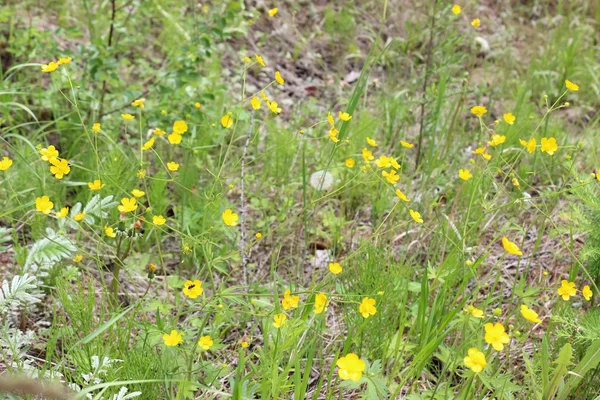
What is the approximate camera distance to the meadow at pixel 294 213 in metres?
1.43

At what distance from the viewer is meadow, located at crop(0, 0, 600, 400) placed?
1.43 metres

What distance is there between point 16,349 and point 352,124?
5.72ft

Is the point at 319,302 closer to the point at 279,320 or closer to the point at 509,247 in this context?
the point at 279,320

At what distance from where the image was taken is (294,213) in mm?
2307

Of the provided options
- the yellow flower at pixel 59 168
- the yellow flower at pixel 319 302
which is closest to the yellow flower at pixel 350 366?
the yellow flower at pixel 319 302

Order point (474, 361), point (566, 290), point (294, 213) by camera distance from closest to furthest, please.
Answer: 1. point (474, 361)
2. point (566, 290)
3. point (294, 213)

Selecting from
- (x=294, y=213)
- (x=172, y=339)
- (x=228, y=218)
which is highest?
(x=228, y=218)

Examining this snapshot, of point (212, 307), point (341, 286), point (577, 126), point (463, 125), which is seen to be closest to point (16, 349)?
point (212, 307)

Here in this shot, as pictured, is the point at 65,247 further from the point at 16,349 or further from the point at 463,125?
the point at 463,125

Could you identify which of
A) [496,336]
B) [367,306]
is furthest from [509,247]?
[367,306]

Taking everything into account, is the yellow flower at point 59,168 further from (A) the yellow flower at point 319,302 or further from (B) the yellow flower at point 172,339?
(A) the yellow flower at point 319,302

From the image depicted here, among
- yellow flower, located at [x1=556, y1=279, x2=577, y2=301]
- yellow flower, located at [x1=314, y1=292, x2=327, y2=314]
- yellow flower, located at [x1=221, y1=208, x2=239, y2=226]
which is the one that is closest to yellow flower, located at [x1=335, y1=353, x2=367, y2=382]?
yellow flower, located at [x1=314, y1=292, x2=327, y2=314]

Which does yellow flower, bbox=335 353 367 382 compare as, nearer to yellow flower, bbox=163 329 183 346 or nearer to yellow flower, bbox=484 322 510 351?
yellow flower, bbox=484 322 510 351

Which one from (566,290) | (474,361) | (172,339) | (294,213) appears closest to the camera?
(474,361)
